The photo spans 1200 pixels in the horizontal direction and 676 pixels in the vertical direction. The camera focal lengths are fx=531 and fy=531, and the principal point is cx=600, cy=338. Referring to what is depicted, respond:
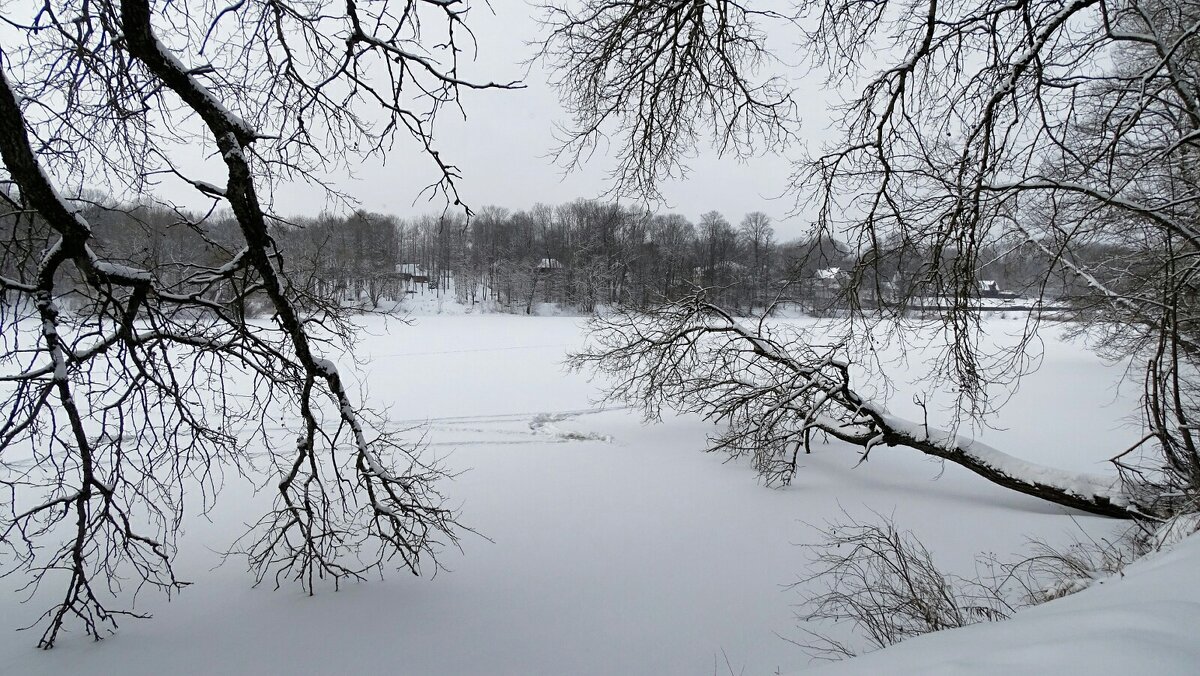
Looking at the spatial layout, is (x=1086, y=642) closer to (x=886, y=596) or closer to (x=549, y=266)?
(x=886, y=596)

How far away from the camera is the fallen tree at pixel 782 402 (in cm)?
745

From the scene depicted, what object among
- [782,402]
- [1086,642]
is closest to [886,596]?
[1086,642]

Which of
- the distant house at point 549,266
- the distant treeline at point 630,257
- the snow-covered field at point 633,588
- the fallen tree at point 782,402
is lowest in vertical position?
→ the snow-covered field at point 633,588

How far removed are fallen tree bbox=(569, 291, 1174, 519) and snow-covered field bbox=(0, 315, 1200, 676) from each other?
0.46 meters

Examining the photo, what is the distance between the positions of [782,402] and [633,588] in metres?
4.34

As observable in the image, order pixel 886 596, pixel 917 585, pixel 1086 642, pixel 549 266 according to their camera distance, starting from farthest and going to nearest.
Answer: pixel 549 266
pixel 886 596
pixel 917 585
pixel 1086 642

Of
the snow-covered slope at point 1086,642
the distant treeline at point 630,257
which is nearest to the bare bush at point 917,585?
the snow-covered slope at point 1086,642

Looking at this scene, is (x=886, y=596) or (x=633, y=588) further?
(x=633, y=588)

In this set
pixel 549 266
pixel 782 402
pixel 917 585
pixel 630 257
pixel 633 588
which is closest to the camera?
pixel 917 585

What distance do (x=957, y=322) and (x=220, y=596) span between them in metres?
7.57

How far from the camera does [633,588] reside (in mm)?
5934

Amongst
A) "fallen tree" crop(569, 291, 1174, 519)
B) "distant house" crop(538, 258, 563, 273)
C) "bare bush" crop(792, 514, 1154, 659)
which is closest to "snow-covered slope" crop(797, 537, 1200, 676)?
"bare bush" crop(792, 514, 1154, 659)

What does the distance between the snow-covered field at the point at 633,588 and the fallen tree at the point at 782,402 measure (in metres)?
0.46

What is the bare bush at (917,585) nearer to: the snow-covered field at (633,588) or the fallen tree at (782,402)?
the snow-covered field at (633,588)
